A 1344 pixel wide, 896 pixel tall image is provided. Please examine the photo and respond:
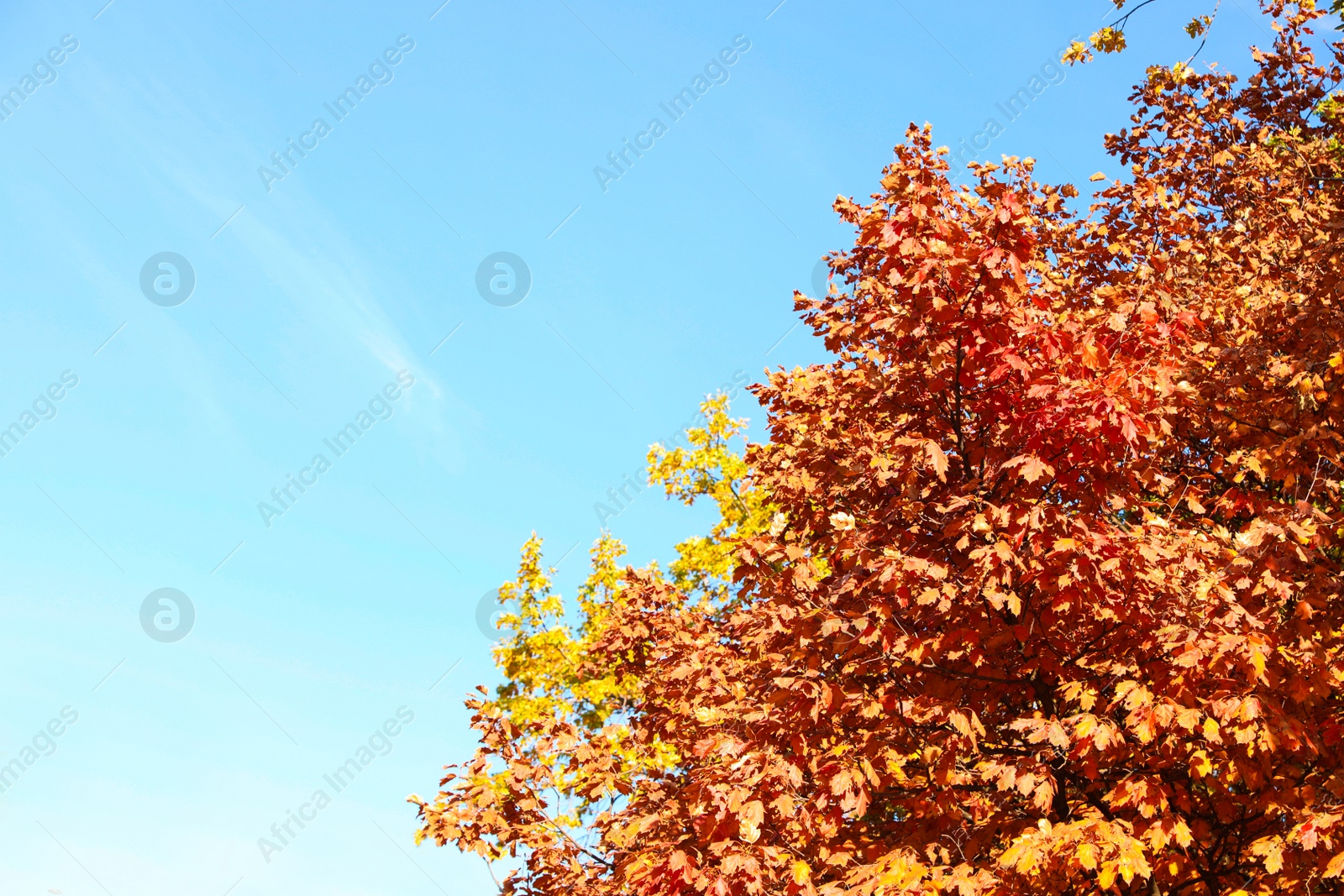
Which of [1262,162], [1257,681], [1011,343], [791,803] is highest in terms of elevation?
[1262,162]

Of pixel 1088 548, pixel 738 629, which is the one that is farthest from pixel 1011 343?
pixel 738 629

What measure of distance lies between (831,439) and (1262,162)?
759cm

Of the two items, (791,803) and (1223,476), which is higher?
(1223,476)

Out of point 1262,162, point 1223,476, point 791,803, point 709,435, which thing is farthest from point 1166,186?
point 791,803

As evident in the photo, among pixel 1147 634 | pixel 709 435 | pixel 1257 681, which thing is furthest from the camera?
pixel 709 435

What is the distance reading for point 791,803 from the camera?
5223 millimetres

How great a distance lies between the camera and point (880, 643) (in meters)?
5.54

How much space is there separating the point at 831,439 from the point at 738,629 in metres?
2.38

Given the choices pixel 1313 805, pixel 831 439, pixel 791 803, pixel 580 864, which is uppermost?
pixel 831 439

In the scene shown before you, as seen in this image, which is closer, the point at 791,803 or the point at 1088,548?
the point at 1088,548

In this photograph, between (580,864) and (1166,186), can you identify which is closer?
(580,864)

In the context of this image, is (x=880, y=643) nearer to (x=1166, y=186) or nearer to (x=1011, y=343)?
(x=1011, y=343)

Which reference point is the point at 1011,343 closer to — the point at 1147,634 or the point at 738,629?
the point at 1147,634

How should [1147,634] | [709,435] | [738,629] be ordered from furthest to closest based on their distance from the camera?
1. [709,435]
2. [738,629]
3. [1147,634]
